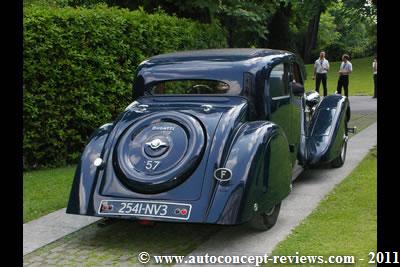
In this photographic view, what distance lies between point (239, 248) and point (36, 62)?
5143 mm

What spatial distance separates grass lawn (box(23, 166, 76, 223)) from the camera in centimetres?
696

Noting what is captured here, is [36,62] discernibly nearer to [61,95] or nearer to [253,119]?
[61,95]

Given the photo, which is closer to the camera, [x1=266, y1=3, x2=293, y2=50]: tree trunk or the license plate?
the license plate

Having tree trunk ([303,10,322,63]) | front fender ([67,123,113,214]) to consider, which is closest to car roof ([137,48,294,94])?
front fender ([67,123,113,214])

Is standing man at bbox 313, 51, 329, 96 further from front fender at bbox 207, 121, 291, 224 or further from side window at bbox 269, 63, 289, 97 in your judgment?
front fender at bbox 207, 121, 291, 224

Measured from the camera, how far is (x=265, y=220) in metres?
5.85

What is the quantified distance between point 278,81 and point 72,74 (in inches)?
154

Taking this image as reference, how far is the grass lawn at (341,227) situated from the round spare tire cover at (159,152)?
3.80ft

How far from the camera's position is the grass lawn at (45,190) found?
696cm

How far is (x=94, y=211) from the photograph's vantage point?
5.46 metres

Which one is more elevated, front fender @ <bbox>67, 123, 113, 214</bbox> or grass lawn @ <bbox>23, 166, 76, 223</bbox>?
front fender @ <bbox>67, 123, 113, 214</bbox>

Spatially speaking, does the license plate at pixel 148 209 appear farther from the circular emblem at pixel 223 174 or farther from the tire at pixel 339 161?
the tire at pixel 339 161

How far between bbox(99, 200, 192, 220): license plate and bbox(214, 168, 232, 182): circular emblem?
0.37 m
